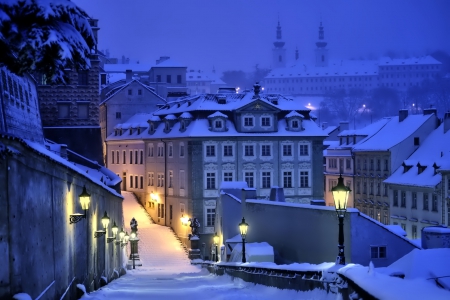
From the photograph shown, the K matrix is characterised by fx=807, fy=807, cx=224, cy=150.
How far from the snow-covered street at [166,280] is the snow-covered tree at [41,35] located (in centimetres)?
617

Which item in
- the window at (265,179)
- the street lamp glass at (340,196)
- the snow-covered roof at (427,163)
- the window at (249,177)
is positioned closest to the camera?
the street lamp glass at (340,196)

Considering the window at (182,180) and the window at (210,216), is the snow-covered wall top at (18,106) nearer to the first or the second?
the window at (210,216)

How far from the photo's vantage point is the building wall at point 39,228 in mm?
10508

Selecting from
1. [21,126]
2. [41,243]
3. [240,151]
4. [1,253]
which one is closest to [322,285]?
[41,243]

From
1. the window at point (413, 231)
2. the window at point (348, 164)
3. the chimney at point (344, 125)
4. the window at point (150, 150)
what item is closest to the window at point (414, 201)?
the window at point (413, 231)

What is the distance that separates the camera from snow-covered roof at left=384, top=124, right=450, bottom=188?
49.2m

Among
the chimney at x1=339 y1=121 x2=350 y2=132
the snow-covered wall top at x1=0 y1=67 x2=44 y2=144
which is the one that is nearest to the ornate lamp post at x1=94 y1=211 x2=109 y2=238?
the snow-covered wall top at x1=0 y1=67 x2=44 y2=144

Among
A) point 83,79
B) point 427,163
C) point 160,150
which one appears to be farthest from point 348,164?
point 83,79

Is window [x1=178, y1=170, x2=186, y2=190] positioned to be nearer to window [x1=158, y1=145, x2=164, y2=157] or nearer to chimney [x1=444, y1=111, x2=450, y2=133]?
window [x1=158, y1=145, x2=164, y2=157]

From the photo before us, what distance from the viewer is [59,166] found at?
15.0 meters

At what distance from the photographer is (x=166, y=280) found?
26984 mm

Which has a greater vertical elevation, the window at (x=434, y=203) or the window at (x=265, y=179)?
the window at (x=265, y=179)

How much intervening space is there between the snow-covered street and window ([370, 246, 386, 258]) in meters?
4.98

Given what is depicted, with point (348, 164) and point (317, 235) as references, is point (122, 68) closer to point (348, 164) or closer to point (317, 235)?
point (348, 164)
